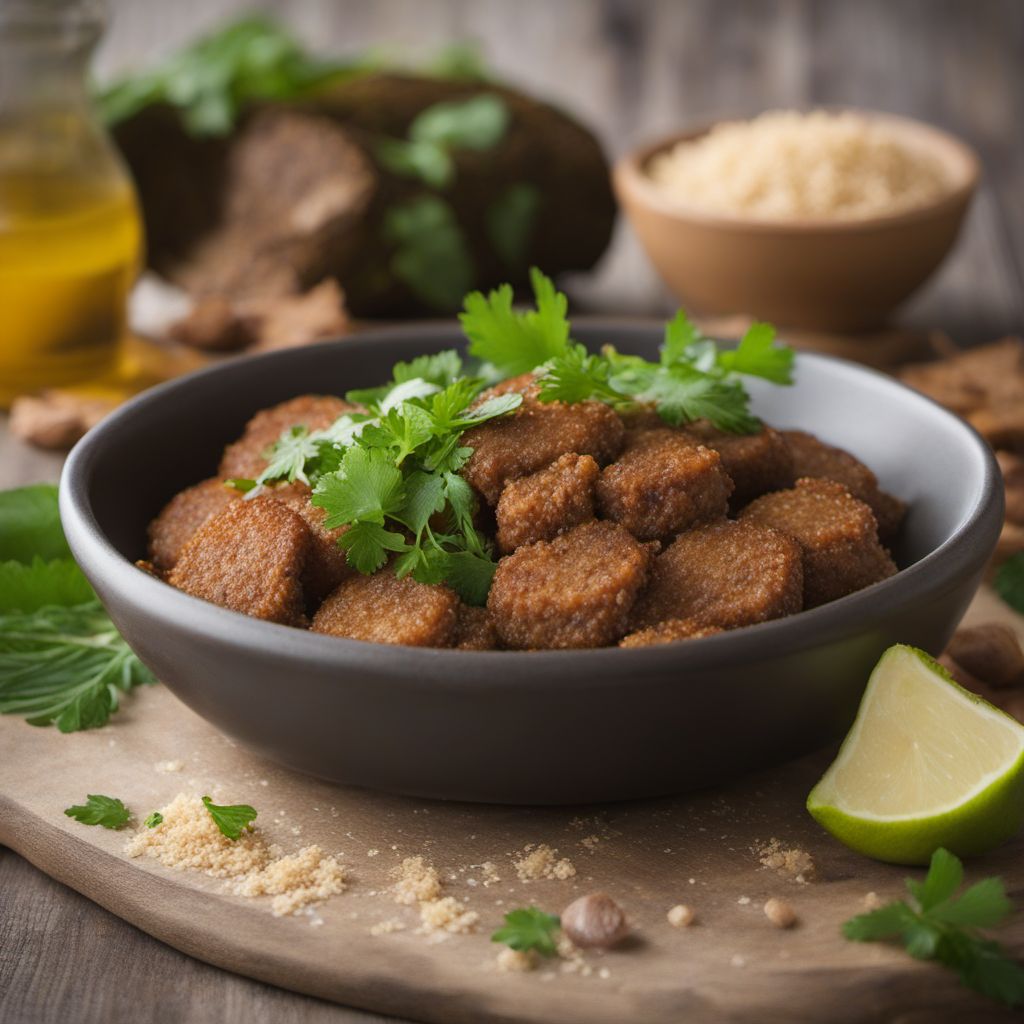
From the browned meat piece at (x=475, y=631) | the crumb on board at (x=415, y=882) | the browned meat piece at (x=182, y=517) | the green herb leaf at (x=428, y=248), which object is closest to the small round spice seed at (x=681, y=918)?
the crumb on board at (x=415, y=882)

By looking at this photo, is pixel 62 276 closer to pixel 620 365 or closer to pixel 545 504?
pixel 620 365

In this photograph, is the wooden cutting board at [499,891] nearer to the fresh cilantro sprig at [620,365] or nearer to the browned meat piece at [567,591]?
the browned meat piece at [567,591]

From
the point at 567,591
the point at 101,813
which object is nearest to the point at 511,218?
the point at 567,591

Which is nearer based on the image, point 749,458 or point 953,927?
point 953,927

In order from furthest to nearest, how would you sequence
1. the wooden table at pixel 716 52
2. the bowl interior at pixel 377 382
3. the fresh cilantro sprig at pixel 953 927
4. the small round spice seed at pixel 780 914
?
the wooden table at pixel 716 52 → the bowl interior at pixel 377 382 → the small round spice seed at pixel 780 914 → the fresh cilantro sprig at pixel 953 927

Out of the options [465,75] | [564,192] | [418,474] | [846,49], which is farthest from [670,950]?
[846,49]
